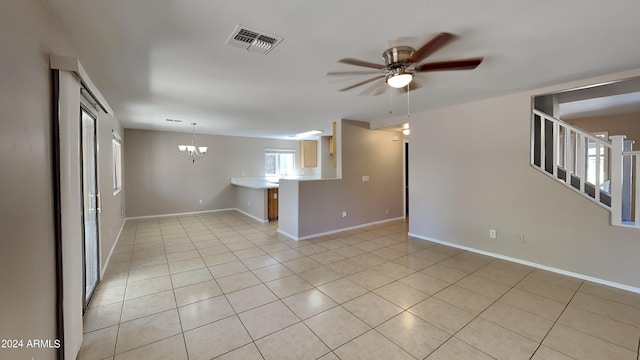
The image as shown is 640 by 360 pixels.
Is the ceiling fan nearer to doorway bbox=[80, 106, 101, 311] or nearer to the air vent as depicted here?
the air vent

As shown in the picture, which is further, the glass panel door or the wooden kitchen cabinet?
the wooden kitchen cabinet

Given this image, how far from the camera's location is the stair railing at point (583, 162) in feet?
9.06

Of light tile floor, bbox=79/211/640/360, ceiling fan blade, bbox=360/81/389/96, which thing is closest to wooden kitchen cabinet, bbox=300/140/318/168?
light tile floor, bbox=79/211/640/360

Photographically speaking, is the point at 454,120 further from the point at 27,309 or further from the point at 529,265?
the point at 27,309

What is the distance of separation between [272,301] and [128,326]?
1215 millimetres

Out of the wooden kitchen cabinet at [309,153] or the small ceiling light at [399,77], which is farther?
the wooden kitchen cabinet at [309,153]

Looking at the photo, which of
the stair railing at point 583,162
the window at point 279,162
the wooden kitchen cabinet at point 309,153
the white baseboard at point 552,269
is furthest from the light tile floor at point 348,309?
the wooden kitchen cabinet at point 309,153

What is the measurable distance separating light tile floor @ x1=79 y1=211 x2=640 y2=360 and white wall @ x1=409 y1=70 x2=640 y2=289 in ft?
0.96

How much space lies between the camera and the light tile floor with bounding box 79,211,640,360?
1856 millimetres

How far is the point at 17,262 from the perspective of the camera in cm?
112

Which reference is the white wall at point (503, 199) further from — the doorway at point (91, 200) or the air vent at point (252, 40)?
the doorway at point (91, 200)

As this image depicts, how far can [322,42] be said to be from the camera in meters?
2.02

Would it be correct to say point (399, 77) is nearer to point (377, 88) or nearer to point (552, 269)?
point (377, 88)

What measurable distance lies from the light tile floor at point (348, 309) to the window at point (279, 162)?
15.2 feet
